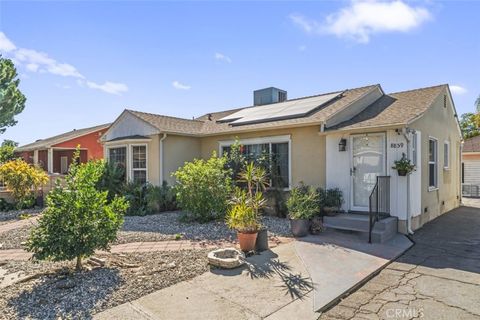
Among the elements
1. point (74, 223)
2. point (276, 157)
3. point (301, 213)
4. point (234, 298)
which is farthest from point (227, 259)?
point (276, 157)

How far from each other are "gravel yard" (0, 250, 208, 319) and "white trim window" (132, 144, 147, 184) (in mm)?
6320

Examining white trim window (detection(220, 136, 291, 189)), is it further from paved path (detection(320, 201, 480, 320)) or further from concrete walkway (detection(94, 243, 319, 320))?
concrete walkway (detection(94, 243, 319, 320))

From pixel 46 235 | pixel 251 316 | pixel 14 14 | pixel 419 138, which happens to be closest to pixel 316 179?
pixel 419 138

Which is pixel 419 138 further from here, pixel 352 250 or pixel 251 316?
pixel 251 316

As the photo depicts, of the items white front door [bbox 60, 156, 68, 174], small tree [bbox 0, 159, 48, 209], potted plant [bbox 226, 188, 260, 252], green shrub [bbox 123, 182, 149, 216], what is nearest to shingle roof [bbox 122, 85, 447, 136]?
green shrub [bbox 123, 182, 149, 216]

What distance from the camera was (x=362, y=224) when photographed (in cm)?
751

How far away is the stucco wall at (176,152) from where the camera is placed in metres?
11.4

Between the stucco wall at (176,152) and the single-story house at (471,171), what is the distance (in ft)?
55.8

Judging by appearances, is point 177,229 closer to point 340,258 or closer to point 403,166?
point 340,258

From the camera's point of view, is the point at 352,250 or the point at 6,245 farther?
the point at 6,245

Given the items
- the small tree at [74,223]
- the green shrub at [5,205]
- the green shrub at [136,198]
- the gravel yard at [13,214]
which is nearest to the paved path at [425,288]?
the small tree at [74,223]

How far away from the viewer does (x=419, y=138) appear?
8.73m

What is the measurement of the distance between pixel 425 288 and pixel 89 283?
4.97 m

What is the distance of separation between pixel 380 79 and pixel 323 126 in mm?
4939
